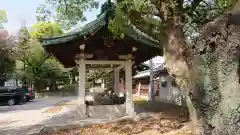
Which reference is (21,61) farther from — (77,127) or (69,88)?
(77,127)

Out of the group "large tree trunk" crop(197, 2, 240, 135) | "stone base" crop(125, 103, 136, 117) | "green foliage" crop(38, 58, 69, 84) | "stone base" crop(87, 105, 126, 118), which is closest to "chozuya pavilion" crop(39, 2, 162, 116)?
"stone base" crop(125, 103, 136, 117)

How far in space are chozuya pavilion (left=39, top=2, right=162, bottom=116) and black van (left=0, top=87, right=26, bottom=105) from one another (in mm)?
14739

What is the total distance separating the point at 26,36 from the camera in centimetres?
3988

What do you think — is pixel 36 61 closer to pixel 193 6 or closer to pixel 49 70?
pixel 49 70

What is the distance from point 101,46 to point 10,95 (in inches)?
658

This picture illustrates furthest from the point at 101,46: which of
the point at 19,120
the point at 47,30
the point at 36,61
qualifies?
the point at 47,30

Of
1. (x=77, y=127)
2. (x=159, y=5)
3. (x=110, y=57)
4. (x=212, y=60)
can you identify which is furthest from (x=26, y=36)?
(x=212, y=60)

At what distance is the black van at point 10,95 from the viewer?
25.5 m

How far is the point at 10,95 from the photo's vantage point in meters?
25.7

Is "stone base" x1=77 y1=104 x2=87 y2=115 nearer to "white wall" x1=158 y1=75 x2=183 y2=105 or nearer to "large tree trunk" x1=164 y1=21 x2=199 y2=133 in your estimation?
"large tree trunk" x1=164 y1=21 x2=199 y2=133

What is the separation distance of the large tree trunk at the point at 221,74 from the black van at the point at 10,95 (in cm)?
2526

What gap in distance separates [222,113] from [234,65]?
511mm

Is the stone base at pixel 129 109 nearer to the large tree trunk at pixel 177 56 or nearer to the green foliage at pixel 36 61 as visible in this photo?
the large tree trunk at pixel 177 56

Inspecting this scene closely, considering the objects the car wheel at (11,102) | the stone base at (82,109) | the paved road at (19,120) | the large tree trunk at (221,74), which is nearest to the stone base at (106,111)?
the stone base at (82,109)
